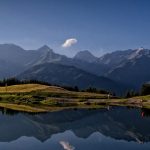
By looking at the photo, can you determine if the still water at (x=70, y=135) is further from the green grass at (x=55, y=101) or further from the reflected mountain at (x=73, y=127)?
the green grass at (x=55, y=101)

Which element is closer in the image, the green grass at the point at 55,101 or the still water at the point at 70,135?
the still water at the point at 70,135

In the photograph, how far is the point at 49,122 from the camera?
8562cm

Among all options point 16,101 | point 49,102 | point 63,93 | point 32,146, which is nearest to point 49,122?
point 32,146

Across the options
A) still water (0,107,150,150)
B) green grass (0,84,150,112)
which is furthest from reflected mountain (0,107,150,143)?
green grass (0,84,150,112)

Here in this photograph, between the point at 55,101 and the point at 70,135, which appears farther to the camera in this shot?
the point at 55,101

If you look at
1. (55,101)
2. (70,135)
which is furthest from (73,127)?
(55,101)

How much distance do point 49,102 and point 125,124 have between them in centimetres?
6247

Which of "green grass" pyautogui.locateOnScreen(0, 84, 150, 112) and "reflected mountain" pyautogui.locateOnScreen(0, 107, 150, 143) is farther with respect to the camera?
"green grass" pyautogui.locateOnScreen(0, 84, 150, 112)

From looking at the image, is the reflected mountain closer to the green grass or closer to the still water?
the still water

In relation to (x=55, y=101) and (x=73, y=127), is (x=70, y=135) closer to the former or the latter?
(x=73, y=127)

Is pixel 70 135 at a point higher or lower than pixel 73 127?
lower

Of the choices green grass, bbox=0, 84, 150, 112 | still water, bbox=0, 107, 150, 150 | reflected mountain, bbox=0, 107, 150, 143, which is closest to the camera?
still water, bbox=0, 107, 150, 150

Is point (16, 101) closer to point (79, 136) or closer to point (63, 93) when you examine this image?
point (63, 93)

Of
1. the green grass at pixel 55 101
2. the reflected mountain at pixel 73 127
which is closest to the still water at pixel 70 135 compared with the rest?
the reflected mountain at pixel 73 127
